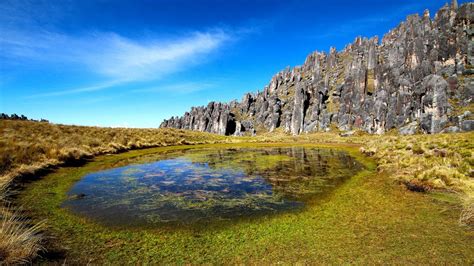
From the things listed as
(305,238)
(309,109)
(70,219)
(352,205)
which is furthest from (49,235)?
(309,109)

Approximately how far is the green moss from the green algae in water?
984mm

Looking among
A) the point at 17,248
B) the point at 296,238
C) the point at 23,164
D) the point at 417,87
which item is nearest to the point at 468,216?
the point at 296,238

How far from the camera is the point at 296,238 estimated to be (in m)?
7.63

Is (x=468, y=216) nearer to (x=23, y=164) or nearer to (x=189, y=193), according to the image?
(x=189, y=193)

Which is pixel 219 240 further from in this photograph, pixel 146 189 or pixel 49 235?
pixel 146 189

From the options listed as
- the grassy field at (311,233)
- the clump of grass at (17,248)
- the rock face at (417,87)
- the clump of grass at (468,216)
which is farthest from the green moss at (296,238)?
the rock face at (417,87)

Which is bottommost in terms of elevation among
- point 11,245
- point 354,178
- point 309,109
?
point 354,178

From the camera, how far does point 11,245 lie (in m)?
5.70

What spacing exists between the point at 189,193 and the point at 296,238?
296 inches

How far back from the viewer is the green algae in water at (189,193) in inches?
396

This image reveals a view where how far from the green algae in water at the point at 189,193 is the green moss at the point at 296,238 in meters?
0.98

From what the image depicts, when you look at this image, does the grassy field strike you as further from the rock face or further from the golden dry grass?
the rock face

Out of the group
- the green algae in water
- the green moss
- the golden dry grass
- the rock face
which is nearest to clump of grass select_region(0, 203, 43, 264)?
the golden dry grass

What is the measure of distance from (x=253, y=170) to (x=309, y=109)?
178535mm
